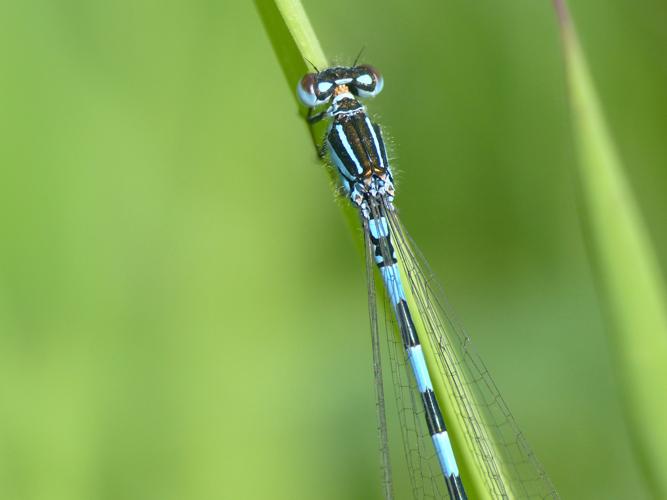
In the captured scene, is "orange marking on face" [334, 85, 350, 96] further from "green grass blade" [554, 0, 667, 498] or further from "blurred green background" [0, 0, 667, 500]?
"green grass blade" [554, 0, 667, 498]

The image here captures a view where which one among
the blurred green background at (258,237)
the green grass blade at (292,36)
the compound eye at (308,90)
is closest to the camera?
the green grass blade at (292,36)

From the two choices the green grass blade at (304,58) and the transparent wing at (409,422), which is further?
the transparent wing at (409,422)

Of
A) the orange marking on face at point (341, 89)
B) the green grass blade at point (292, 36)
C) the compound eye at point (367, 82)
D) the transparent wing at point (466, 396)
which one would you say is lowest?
the transparent wing at point (466, 396)

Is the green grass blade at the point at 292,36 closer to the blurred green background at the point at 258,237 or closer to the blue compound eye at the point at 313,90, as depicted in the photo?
the blue compound eye at the point at 313,90

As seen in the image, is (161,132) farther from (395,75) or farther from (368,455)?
(368,455)

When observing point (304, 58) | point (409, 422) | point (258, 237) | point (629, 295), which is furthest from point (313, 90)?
point (409, 422)

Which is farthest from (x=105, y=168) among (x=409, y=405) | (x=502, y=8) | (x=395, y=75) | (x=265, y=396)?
(x=502, y=8)

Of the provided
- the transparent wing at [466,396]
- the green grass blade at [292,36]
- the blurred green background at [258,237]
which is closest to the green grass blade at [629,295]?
the transparent wing at [466,396]

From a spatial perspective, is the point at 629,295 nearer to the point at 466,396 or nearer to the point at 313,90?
the point at 466,396
